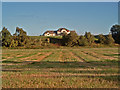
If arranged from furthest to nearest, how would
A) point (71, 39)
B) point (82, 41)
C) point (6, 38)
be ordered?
point (82, 41)
point (71, 39)
point (6, 38)

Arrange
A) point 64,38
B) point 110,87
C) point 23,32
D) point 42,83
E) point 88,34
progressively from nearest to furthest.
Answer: point 110,87 < point 42,83 < point 23,32 < point 64,38 < point 88,34

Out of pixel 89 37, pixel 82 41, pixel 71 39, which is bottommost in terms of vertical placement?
pixel 82 41

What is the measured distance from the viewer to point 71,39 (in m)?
70.4

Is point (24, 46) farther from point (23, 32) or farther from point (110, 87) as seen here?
point (110, 87)

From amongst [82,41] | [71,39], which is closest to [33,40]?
[71,39]

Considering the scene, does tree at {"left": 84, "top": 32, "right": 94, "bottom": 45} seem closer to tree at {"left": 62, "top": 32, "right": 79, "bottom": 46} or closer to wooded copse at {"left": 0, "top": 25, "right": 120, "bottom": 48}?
wooded copse at {"left": 0, "top": 25, "right": 120, "bottom": 48}

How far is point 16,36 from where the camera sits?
67.2 metres

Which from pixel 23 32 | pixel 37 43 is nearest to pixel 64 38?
pixel 37 43

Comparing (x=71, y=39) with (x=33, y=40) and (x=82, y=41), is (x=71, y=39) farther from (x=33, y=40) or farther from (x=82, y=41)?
(x=33, y=40)

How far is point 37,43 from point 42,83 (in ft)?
207

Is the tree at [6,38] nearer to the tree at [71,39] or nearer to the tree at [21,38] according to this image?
the tree at [21,38]

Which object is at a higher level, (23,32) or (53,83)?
(23,32)

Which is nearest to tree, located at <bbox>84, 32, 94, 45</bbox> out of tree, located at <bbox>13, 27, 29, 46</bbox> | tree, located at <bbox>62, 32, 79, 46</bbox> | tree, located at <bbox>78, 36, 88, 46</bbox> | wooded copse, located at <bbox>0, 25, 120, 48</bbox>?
wooded copse, located at <bbox>0, 25, 120, 48</bbox>

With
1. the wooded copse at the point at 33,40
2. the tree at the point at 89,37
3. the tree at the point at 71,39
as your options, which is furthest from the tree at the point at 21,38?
the tree at the point at 89,37
